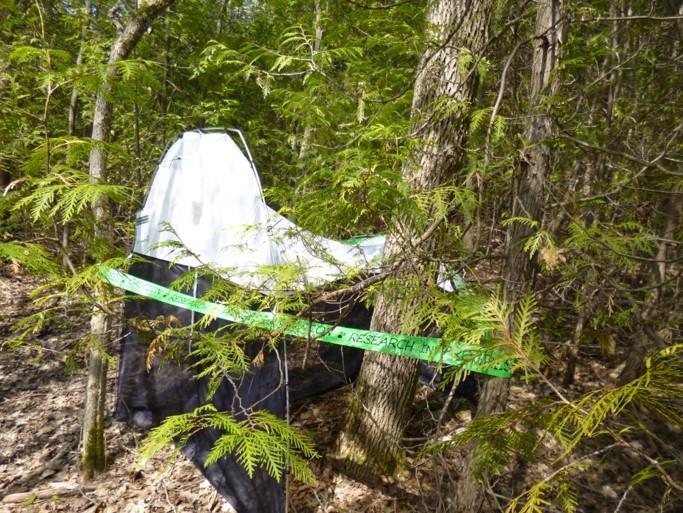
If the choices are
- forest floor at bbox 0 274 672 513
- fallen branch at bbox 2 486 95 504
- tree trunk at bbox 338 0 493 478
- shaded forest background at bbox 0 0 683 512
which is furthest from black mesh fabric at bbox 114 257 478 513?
fallen branch at bbox 2 486 95 504

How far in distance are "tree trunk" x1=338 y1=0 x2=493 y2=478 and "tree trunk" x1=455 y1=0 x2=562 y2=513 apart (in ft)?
1.27

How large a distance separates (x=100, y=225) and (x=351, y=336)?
188 centimetres

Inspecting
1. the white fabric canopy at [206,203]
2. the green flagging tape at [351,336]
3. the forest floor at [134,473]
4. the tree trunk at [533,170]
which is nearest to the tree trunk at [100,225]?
the forest floor at [134,473]

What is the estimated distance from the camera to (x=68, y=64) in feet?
7.38

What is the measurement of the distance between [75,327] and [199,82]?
4.25 metres

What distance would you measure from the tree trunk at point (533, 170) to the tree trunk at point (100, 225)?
212 centimetres

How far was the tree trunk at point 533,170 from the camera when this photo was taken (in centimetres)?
162

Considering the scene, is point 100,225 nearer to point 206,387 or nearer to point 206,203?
point 206,203

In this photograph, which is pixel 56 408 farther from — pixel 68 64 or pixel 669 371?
pixel 669 371

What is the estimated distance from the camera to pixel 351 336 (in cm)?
260

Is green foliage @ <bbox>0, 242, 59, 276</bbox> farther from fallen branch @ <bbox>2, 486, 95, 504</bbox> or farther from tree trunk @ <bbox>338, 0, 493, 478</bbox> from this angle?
fallen branch @ <bbox>2, 486, 95, 504</bbox>

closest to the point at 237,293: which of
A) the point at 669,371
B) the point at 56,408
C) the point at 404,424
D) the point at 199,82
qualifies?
the point at 669,371

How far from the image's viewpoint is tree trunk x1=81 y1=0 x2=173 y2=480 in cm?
253

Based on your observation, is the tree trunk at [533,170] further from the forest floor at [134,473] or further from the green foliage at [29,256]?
the green foliage at [29,256]
